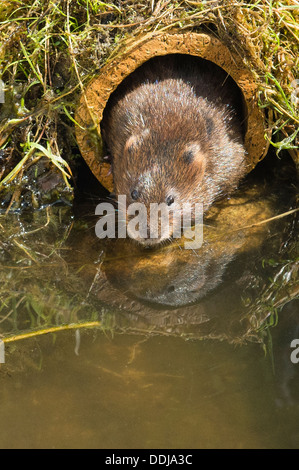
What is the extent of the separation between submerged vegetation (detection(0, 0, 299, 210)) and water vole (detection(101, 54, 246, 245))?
0.38 meters

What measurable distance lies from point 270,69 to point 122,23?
136cm

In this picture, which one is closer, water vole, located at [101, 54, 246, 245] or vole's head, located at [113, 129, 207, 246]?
vole's head, located at [113, 129, 207, 246]

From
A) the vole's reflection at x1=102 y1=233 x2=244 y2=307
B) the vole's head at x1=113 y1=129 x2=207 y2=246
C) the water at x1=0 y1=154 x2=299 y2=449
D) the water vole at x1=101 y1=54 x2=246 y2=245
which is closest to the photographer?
the water at x1=0 y1=154 x2=299 y2=449

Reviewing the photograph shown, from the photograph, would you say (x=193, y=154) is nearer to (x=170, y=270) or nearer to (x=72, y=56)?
(x=170, y=270)

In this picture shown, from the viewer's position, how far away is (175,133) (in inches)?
200

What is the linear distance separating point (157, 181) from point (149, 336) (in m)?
1.49

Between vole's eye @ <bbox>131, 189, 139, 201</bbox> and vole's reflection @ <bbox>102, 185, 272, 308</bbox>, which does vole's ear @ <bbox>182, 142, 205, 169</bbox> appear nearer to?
vole's eye @ <bbox>131, 189, 139, 201</bbox>

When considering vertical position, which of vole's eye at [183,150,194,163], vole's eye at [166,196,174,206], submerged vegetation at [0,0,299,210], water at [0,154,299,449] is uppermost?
submerged vegetation at [0,0,299,210]

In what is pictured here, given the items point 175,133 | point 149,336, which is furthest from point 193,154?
point 149,336

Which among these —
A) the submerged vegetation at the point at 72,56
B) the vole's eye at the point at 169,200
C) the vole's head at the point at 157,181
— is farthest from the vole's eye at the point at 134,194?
the submerged vegetation at the point at 72,56

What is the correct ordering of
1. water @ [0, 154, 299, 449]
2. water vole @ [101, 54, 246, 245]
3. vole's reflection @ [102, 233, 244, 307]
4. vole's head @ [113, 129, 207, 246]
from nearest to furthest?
water @ [0, 154, 299, 449]
vole's reflection @ [102, 233, 244, 307]
vole's head @ [113, 129, 207, 246]
water vole @ [101, 54, 246, 245]

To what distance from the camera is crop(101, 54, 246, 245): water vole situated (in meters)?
4.95

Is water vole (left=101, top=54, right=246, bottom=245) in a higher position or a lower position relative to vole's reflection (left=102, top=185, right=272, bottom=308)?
higher

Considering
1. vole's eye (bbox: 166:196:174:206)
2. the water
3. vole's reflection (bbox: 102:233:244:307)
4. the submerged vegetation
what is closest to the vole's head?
vole's eye (bbox: 166:196:174:206)
